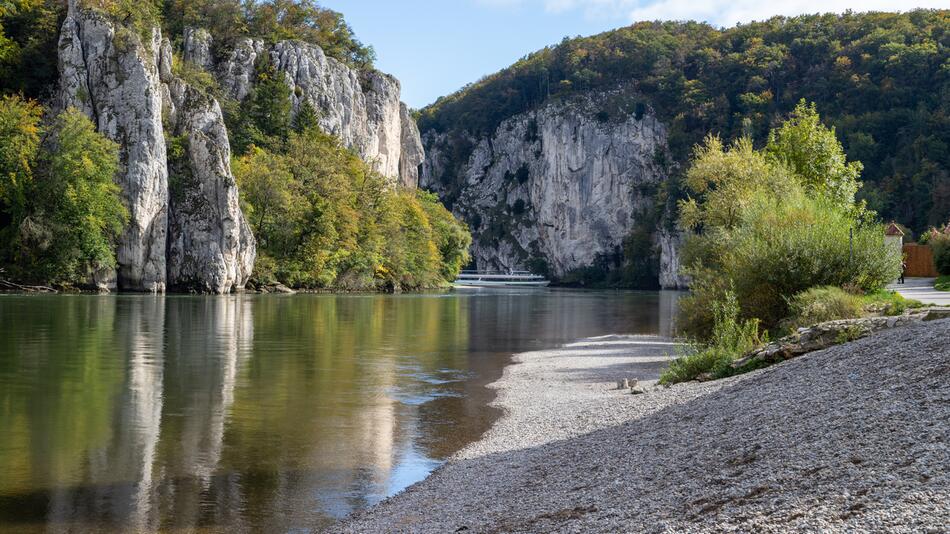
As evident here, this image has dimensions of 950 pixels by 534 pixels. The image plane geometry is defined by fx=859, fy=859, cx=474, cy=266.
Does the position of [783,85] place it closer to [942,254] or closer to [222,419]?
[942,254]

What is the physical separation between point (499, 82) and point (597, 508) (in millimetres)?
194516

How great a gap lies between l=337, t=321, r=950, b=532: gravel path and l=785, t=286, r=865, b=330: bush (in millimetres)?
5870

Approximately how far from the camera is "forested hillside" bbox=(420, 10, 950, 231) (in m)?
110

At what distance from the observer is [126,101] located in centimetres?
7144

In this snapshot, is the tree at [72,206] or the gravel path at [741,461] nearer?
the gravel path at [741,461]

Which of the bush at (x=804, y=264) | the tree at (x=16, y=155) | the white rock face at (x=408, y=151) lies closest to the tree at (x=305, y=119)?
the tree at (x=16, y=155)

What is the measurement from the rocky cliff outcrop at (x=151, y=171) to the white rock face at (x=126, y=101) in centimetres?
8

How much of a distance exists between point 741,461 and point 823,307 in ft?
41.6

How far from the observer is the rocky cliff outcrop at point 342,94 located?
314 ft

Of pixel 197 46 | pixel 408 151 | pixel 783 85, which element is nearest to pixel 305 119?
pixel 197 46

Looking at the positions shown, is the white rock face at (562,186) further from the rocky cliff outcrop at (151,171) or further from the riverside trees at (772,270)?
the riverside trees at (772,270)

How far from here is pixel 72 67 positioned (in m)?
71.4

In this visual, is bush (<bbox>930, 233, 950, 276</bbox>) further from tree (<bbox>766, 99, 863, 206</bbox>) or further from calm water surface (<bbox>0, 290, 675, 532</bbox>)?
calm water surface (<bbox>0, 290, 675, 532</bbox>)

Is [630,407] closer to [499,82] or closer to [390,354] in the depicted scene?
[390,354]
